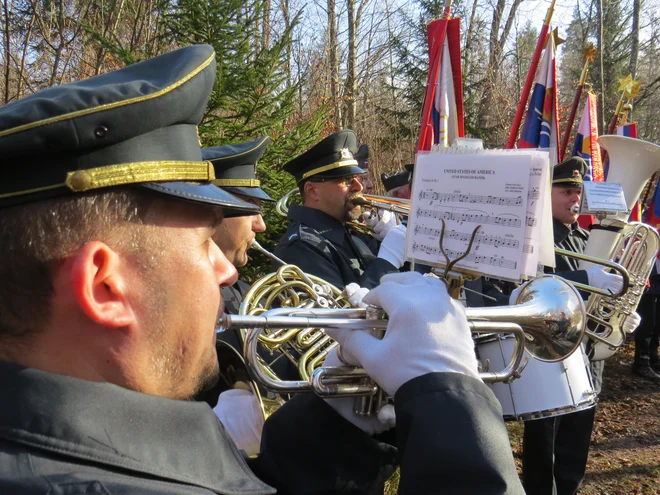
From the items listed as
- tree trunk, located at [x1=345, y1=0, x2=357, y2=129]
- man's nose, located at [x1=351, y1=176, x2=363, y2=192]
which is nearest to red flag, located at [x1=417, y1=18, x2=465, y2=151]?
man's nose, located at [x1=351, y1=176, x2=363, y2=192]

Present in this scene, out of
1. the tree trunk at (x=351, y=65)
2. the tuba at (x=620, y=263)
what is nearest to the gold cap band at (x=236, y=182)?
the tuba at (x=620, y=263)

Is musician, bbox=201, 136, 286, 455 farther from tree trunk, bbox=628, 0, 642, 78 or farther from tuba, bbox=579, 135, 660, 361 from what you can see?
tree trunk, bbox=628, 0, 642, 78

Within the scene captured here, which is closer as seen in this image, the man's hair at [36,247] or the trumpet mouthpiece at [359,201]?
the man's hair at [36,247]

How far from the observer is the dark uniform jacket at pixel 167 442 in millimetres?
786

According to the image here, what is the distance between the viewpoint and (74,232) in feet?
2.98

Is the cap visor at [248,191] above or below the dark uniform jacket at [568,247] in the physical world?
above

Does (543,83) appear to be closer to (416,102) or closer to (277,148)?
(277,148)

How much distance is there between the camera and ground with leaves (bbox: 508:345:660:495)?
423cm

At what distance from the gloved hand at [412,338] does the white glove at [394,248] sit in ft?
6.40

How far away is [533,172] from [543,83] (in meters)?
4.36

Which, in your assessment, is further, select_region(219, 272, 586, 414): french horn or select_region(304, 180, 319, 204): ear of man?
select_region(304, 180, 319, 204): ear of man

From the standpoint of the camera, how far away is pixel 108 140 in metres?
0.95

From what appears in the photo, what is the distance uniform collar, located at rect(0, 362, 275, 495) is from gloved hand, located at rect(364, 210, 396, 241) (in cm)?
341

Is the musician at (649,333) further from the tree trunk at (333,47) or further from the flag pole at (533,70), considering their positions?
the tree trunk at (333,47)
